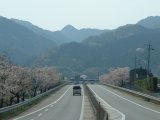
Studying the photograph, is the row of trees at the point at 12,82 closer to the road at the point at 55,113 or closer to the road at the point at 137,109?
the road at the point at 55,113

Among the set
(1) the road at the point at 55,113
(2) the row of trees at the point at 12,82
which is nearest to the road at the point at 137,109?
(1) the road at the point at 55,113

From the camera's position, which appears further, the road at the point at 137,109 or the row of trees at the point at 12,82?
the row of trees at the point at 12,82

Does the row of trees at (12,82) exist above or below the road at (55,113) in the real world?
above

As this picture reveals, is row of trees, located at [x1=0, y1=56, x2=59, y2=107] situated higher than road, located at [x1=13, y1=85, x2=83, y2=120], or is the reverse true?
row of trees, located at [x1=0, y1=56, x2=59, y2=107]

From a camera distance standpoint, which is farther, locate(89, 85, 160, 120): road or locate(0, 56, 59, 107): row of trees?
locate(0, 56, 59, 107): row of trees

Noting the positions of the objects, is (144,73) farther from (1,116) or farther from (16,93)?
(1,116)


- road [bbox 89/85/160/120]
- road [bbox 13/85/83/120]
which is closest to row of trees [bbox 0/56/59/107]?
road [bbox 13/85/83/120]

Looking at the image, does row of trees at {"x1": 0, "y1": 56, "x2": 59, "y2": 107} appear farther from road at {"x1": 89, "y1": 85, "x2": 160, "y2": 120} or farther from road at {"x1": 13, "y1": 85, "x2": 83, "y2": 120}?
road at {"x1": 89, "y1": 85, "x2": 160, "y2": 120}

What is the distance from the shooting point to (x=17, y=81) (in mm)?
64500

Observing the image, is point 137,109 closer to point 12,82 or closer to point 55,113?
point 55,113

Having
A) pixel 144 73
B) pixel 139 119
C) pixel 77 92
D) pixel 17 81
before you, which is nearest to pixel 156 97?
pixel 17 81

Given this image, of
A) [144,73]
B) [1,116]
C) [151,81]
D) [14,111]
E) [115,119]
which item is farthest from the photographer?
[144,73]

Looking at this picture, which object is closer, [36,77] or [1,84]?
[1,84]

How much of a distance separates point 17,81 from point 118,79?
123 metres
